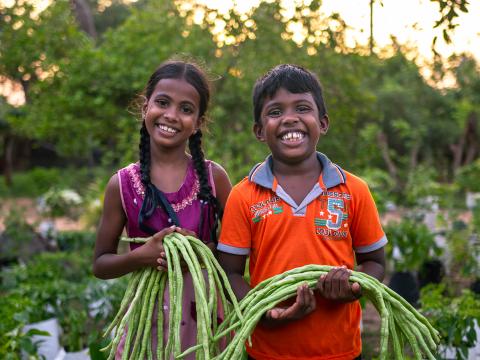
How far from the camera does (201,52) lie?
605cm

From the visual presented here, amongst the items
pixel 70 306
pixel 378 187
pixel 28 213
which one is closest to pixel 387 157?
pixel 378 187

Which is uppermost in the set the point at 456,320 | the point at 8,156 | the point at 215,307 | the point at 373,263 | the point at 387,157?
the point at 8,156

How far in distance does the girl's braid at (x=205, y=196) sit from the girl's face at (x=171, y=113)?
0.10m

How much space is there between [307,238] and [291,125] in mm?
358

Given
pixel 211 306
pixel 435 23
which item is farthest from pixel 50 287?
pixel 435 23

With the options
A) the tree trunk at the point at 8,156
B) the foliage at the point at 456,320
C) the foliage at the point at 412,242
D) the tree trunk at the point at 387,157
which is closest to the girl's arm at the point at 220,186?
the foliage at the point at 456,320

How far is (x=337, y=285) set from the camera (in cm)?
184

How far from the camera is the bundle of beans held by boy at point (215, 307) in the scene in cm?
186

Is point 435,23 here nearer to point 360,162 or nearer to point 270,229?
point 270,229

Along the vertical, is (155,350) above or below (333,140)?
below

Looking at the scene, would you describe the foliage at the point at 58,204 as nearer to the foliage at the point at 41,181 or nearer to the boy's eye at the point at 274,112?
the foliage at the point at 41,181

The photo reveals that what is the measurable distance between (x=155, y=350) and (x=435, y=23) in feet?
5.40

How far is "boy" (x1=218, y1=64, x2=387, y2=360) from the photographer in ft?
6.59

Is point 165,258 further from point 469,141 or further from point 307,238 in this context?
point 469,141
